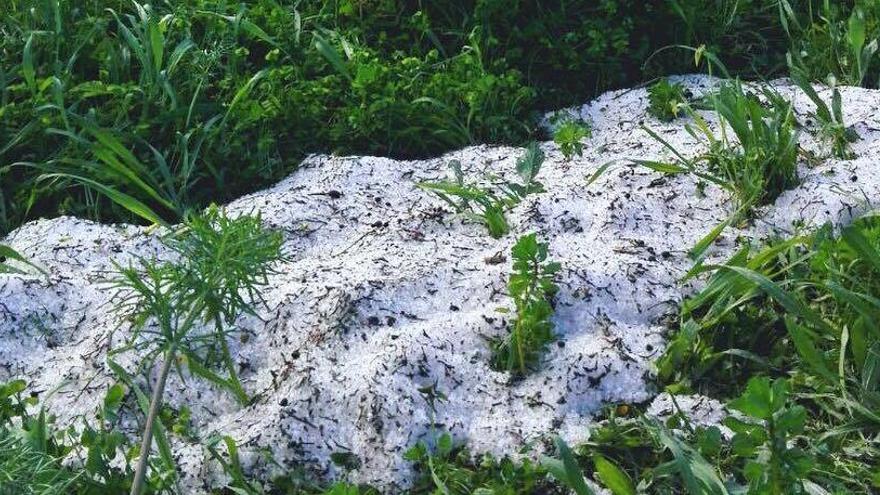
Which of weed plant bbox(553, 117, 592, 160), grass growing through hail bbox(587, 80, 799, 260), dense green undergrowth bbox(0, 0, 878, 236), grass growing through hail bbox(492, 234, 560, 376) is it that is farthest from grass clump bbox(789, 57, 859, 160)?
→ grass growing through hail bbox(492, 234, 560, 376)

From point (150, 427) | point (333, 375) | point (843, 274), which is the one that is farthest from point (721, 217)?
point (150, 427)

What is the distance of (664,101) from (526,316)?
4.34 ft

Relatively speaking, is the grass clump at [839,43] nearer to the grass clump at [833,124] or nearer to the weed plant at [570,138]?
the grass clump at [833,124]

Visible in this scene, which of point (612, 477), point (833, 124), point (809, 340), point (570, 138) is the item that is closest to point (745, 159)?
point (833, 124)

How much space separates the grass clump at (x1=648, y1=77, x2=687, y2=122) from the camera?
13.0ft

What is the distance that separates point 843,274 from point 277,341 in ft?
4.43

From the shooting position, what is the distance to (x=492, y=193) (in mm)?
3572

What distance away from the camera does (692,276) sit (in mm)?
3109

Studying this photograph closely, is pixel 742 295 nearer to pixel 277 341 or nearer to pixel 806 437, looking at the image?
pixel 806 437

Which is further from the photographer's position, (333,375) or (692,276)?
(692,276)

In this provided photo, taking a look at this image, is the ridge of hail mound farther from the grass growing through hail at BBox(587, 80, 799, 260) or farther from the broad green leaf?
the broad green leaf

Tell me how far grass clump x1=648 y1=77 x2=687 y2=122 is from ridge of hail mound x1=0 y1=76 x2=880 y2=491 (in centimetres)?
12

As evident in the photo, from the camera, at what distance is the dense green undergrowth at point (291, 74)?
149 inches

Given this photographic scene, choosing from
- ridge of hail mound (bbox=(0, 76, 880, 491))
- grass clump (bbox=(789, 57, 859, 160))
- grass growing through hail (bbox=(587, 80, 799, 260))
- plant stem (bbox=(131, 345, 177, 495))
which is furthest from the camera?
grass clump (bbox=(789, 57, 859, 160))
